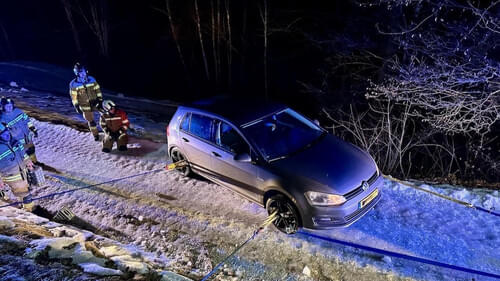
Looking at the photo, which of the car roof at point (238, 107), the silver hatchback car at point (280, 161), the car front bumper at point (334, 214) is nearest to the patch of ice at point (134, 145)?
the silver hatchback car at point (280, 161)

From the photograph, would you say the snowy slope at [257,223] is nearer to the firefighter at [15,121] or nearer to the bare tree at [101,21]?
the firefighter at [15,121]

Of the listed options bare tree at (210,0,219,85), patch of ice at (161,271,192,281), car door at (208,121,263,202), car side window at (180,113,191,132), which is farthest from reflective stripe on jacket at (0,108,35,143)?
bare tree at (210,0,219,85)

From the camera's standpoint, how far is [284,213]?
541 cm

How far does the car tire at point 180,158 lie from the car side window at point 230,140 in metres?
1.33

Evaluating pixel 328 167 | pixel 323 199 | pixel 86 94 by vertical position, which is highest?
pixel 86 94

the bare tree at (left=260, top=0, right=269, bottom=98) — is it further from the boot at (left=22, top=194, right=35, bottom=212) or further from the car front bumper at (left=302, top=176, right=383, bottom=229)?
the car front bumper at (left=302, top=176, right=383, bottom=229)

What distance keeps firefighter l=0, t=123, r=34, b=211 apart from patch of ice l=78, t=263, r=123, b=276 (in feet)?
8.36

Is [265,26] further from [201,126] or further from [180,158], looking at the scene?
[201,126]

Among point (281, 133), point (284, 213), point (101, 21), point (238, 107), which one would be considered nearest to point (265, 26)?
point (238, 107)

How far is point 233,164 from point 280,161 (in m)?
0.88

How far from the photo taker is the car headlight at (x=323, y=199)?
4.93m

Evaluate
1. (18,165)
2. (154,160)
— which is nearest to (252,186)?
(154,160)

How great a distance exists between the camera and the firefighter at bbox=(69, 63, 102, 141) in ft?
27.0

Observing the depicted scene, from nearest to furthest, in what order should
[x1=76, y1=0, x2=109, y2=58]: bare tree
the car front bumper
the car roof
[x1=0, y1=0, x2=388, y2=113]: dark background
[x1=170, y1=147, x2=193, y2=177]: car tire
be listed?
the car front bumper
the car roof
[x1=170, y1=147, x2=193, y2=177]: car tire
[x1=0, y1=0, x2=388, y2=113]: dark background
[x1=76, y1=0, x2=109, y2=58]: bare tree
